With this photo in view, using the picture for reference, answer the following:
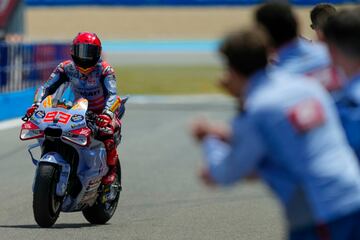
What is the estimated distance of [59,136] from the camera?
977cm

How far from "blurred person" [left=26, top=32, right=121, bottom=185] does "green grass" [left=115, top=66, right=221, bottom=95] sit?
1768 centimetres

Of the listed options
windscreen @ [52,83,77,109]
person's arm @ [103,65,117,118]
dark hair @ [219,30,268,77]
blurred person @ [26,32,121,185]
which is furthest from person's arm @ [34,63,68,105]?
dark hair @ [219,30,268,77]

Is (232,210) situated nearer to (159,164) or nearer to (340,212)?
(159,164)

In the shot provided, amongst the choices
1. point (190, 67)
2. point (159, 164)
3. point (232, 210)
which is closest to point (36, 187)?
point (232, 210)

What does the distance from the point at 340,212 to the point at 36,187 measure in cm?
517

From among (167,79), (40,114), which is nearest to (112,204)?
(40,114)

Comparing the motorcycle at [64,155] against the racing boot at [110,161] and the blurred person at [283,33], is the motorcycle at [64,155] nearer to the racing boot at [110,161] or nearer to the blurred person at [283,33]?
the racing boot at [110,161]

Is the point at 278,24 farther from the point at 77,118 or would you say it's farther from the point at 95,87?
the point at 95,87

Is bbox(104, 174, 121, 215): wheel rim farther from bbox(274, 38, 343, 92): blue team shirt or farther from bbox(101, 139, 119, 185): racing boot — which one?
bbox(274, 38, 343, 92): blue team shirt

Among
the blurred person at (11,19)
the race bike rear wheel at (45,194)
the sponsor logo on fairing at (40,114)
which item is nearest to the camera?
the race bike rear wheel at (45,194)

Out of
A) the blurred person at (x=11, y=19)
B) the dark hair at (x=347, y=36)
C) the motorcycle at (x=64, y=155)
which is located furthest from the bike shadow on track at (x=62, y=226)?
the blurred person at (x=11, y=19)

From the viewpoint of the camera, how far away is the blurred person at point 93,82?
33.3 ft

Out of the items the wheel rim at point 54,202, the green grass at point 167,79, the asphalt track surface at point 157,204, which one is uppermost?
the wheel rim at point 54,202

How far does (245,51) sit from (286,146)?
1.34ft
